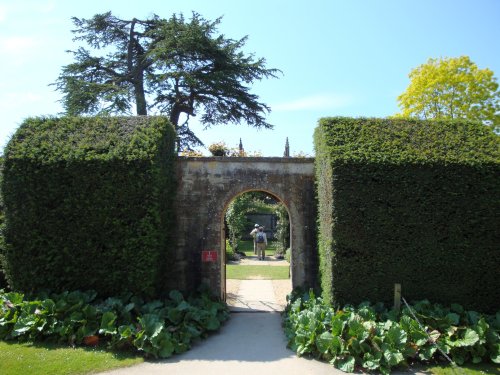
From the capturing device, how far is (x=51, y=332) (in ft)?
23.3

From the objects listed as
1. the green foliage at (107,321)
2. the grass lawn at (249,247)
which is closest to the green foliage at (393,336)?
the green foliage at (107,321)

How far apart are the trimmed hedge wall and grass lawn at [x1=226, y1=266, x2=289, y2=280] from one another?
690 cm

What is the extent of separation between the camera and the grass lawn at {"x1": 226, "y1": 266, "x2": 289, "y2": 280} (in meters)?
14.5

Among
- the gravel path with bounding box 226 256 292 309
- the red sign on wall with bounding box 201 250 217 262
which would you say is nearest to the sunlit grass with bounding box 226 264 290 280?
the gravel path with bounding box 226 256 292 309

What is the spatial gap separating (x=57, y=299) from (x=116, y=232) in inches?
68.8

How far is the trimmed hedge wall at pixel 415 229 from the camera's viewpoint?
24.6 ft

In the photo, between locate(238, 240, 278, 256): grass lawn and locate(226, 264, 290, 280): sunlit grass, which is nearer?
locate(226, 264, 290, 280): sunlit grass

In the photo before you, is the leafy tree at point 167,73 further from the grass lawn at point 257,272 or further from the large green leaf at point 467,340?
the large green leaf at point 467,340

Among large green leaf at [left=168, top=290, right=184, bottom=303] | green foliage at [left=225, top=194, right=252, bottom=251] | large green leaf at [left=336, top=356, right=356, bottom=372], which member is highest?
green foliage at [left=225, top=194, right=252, bottom=251]

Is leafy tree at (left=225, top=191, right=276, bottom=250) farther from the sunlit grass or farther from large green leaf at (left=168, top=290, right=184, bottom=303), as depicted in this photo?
large green leaf at (left=168, top=290, right=184, bottom=303)

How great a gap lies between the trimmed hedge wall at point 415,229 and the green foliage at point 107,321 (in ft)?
9.78

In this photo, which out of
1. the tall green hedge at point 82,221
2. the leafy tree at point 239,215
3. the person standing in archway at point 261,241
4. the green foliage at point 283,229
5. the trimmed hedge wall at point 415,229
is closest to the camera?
the trimmed hedge wall at point 415,229

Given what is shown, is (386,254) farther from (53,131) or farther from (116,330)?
(53,131)

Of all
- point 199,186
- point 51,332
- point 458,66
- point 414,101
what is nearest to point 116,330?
point 51,332
